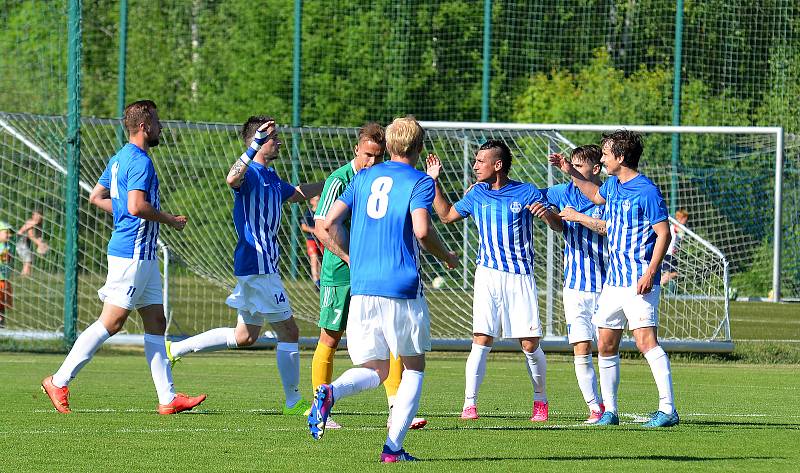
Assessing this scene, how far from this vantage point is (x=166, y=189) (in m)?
21.0

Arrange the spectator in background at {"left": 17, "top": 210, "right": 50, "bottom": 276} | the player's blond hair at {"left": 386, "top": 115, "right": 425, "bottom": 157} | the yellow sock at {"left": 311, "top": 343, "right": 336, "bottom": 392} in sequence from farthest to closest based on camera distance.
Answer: the spectator in background at {"left": 17, "top": 210, "right": 50, "bottom": 276}
the yellow sock at {"left": 311, "top": 343, "right": 336, "bottom": 392}
the player's blond hair at {"left": 386, "top": 115, "right": 425, "bottom": 157}

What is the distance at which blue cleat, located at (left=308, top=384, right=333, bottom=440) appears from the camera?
723 centimetres

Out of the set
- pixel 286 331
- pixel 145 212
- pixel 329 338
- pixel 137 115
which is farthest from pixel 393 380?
pixel 137 115

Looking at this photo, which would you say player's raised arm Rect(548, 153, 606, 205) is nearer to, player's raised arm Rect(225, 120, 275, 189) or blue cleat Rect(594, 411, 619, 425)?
blue cleat Rect(594, 411, 619, 425)

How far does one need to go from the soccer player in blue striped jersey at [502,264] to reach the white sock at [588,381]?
0.27m

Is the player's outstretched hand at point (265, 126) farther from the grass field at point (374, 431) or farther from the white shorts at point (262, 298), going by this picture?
the grass field at point (374, 431)

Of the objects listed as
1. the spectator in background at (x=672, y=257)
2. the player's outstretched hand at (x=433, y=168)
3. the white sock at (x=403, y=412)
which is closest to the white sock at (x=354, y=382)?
the white sock at (x=403, y=412)

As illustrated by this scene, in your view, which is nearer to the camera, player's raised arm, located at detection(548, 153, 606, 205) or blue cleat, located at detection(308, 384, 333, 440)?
blue cleat, located at detection(308, 384, 333, 440)

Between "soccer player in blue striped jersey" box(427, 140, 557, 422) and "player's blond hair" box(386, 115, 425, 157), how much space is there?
2444 millimetres

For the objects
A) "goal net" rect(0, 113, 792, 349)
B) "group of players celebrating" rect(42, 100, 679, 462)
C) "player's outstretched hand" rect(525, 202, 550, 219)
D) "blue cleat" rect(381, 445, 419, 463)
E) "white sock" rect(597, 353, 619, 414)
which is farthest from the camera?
"goal net" rect(0, 113, 792, 349)

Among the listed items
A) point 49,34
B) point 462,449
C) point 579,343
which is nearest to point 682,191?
point 49,34

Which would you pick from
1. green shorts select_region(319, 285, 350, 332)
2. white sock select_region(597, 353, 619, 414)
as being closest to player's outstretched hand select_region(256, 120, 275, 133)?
green shorts select_region(319, 285, 350, 332)

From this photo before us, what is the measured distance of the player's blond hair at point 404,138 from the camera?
7.51m

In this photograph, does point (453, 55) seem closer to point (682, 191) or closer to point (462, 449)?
point (682, 191)
